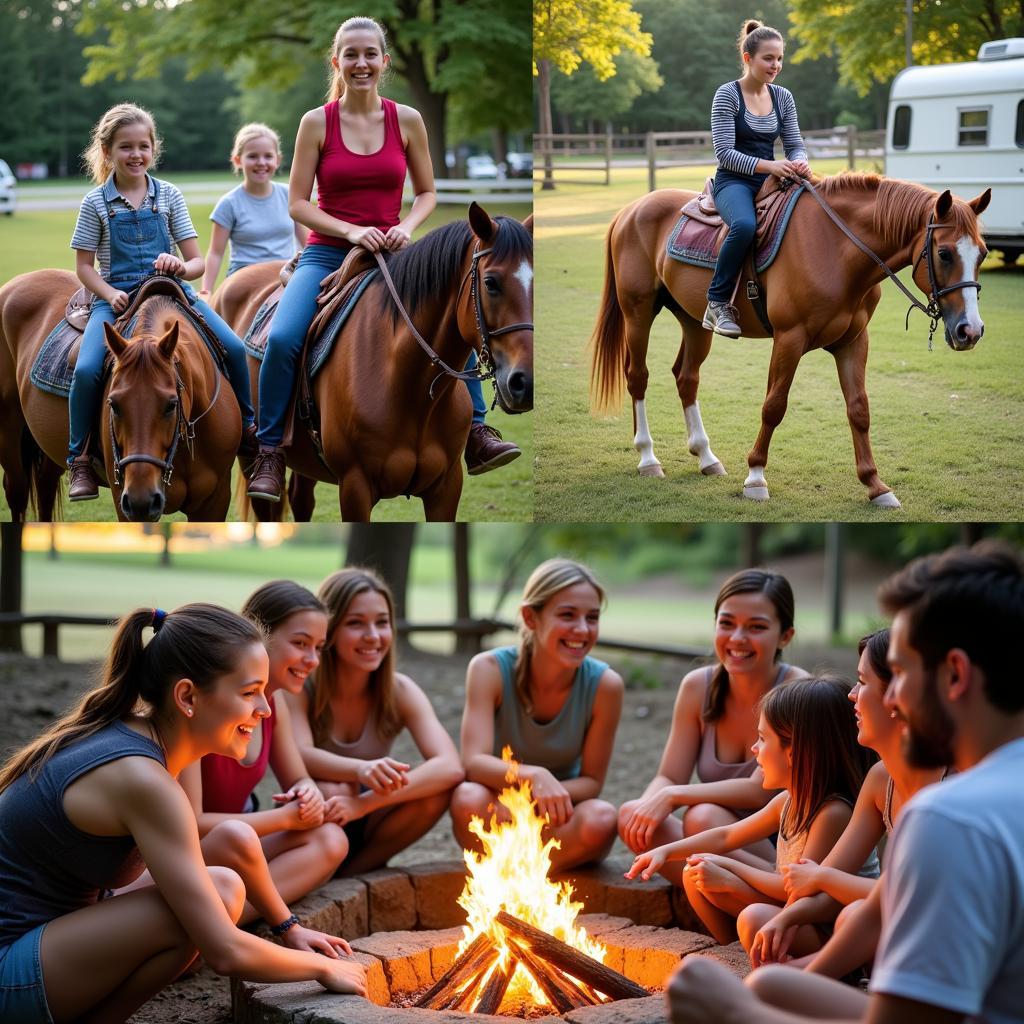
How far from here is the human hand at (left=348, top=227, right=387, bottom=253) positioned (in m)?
4.78

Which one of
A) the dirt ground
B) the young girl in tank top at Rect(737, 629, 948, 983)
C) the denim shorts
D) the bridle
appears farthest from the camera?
the dirt ground

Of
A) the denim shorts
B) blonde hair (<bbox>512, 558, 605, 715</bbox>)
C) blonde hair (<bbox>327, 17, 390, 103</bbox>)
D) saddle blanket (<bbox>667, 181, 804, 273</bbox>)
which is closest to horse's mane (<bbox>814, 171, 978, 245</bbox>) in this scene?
saddle blanket (<bbox>667, 181, 804, 273</bbox>)

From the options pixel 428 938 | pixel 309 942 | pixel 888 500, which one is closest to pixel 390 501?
pixel 888 500

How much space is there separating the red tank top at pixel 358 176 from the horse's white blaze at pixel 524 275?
865 millimetres

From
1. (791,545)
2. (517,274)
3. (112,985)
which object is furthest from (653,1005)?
(791,545)

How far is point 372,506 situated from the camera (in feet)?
16.8

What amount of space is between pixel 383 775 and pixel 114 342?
74.8 inches

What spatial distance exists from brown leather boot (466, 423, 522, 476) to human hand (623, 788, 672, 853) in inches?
67.4

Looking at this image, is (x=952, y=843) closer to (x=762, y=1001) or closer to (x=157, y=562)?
(x=762, y=1001)

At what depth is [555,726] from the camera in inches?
162

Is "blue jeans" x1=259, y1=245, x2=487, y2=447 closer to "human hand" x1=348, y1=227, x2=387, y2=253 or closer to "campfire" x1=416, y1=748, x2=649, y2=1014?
"human hand" x1=348, y1=227, x2=387, y2=253

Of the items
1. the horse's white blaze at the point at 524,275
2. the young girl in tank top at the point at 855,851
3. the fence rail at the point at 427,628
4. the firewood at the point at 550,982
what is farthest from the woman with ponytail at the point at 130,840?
the fence rail at the point at 427,628

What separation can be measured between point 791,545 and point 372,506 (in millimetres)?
17098

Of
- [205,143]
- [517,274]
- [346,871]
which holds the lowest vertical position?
[346,871]
